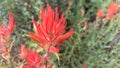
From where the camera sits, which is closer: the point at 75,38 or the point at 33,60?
the point at 33,60

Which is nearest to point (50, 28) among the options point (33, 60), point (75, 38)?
point (33, 60)

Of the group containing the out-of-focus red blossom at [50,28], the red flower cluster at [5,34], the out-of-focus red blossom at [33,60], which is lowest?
the out-of-focus red blossom at [33,60]

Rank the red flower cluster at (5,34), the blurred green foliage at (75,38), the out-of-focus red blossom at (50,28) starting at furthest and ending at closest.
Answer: the blurred green foliage at (75,38) < the red flower cluster at (5,34) < the out-of-focus red blossom at (50,28)

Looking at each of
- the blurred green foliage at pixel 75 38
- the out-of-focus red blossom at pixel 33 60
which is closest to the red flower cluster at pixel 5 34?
the out-of-focus red blossom at pixel 33 60

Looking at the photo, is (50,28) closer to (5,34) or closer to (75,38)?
(5,34)

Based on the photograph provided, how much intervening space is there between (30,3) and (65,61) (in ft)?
1.64

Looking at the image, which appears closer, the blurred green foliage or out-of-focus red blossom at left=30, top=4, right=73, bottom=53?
out-of-focus red blossom at left=30, top=4, right=73, bottom=53

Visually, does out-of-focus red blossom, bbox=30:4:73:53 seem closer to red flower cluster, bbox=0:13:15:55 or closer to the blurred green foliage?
red flower cluster, bbox=0:13:15:55

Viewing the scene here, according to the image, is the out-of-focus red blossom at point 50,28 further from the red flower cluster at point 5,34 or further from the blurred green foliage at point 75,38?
the blurred green foliage at point 75,38

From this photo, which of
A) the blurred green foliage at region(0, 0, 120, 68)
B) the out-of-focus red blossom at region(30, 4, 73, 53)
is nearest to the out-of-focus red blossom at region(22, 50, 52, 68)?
the out-of-focus red blossom at region(30, 4, 73, 53)

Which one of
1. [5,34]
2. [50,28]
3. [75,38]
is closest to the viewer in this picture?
[50,28]

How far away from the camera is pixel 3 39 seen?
A: 1001mm

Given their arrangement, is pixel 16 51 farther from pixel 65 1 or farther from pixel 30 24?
pixel 65 1

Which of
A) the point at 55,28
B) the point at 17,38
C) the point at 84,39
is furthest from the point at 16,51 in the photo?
the point at 55,28
